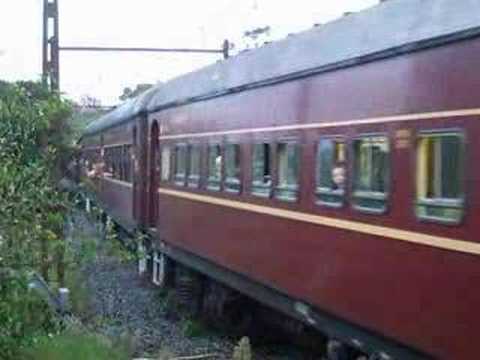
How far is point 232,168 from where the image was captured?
12.2 metres

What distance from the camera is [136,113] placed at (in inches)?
786

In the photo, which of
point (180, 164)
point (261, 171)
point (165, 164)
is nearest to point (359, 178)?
point (261, 171)

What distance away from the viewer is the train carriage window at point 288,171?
32.2 ft

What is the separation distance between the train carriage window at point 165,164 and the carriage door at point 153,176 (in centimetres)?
98

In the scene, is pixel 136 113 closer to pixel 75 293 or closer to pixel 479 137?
pixel 75 293

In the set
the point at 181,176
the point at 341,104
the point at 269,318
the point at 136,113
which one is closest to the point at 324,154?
the point at 341,104

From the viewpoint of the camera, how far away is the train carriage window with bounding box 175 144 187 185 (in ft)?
50.1

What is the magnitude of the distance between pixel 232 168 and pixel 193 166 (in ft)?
7.79

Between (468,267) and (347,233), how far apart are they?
192 cm

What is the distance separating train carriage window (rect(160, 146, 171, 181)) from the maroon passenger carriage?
10.1ft

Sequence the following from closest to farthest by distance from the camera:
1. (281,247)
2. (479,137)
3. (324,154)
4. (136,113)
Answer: (479,137) < (324,154) < (281,247) < (136,113)

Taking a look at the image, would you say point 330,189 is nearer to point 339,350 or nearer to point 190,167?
point 339,350

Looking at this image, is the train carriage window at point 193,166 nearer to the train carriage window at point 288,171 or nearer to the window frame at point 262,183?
the window frame at point 262,183

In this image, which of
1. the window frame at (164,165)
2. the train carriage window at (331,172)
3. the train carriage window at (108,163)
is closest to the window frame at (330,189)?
the train carriage window at (331,172)
